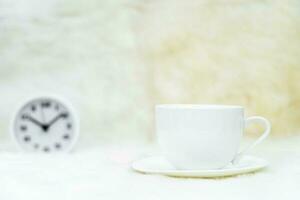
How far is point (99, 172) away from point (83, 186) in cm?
9

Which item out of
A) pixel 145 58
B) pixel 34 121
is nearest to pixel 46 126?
pixel 34 121

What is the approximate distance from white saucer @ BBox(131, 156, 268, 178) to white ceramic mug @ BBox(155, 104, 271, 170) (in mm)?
23

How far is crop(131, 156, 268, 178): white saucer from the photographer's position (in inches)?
23.2

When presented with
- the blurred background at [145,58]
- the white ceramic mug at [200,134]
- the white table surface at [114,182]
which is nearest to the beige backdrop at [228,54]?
the blurred background at [145,58]

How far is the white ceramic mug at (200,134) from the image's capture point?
605mm

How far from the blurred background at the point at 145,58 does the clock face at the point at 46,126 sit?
90 millimetres

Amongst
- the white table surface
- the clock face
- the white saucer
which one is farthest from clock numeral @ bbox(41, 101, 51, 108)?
the white saucer

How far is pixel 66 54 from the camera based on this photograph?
972mm

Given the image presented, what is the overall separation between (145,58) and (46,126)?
241 millimetres

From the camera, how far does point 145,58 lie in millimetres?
972

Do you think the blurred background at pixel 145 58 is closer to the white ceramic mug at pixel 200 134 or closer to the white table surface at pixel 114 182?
the white table surface at pixel 114 182

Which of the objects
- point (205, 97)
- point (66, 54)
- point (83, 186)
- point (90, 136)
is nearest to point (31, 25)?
point (66, 54)

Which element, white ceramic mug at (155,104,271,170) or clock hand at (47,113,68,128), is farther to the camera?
clock hand at (47,113,68,128)

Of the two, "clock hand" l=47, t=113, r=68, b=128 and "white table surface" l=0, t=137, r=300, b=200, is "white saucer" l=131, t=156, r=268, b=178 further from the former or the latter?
"clock hand" l=47, t=113, r=68, b=128
